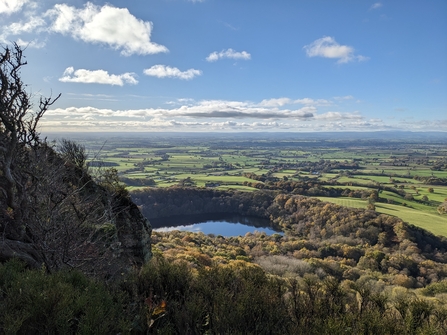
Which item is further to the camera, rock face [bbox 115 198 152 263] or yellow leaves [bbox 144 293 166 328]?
rock face [bbox 115 198 152 263]

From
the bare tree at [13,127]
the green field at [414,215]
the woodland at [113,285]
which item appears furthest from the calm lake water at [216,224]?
the bare tree at [13,127]

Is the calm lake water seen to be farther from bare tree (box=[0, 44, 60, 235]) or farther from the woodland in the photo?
bare tree (box=[0, 44, 60, 235])

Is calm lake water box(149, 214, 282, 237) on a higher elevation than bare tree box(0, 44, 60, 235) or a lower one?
lower

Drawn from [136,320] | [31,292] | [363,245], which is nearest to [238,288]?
[136,320]

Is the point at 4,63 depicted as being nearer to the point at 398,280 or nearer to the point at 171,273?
the point at 171,273

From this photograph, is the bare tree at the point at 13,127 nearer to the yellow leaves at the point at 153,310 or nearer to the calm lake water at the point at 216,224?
the yellow leaves at the point at 153,310

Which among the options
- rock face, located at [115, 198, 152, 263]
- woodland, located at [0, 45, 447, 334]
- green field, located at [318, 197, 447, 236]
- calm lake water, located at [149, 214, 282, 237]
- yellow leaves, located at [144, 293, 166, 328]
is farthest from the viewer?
calm lake water, located at [149, 214, 282, 237]

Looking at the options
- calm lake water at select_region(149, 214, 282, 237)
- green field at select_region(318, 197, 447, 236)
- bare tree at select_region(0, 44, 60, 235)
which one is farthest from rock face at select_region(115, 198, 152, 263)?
green field at select_region(318, 197, 447, 236)

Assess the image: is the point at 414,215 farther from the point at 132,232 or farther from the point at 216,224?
the point at 132,232
